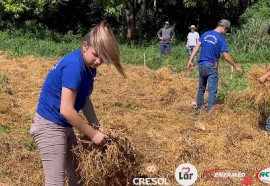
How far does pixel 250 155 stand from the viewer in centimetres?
545

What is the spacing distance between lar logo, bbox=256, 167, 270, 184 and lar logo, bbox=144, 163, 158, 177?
105 cm

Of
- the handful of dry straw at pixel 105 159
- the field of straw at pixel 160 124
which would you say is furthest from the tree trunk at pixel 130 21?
the handful of dry straw at pixel 105 159

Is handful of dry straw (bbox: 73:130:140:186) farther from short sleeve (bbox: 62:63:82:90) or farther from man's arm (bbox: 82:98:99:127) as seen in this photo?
short sleeve (bbox: 62:63:82:90)

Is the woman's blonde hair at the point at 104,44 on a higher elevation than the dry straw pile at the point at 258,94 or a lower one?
higher

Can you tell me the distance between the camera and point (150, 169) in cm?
488

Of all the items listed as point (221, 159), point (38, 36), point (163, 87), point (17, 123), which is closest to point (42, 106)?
point (221, 159)

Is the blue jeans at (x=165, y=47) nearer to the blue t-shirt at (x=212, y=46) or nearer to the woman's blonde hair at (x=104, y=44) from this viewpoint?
the blue t-shirt at (x=212, y=46)

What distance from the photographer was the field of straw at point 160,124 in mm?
5055

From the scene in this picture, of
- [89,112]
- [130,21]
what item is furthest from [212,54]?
[130,21]

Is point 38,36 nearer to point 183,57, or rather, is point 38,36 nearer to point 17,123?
point 183,57

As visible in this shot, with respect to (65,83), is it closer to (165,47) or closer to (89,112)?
(89,112)

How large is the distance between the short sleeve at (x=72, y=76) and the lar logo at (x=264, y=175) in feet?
8.36

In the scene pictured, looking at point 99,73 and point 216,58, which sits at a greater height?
point 216,58

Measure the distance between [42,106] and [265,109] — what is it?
4.42 metres
